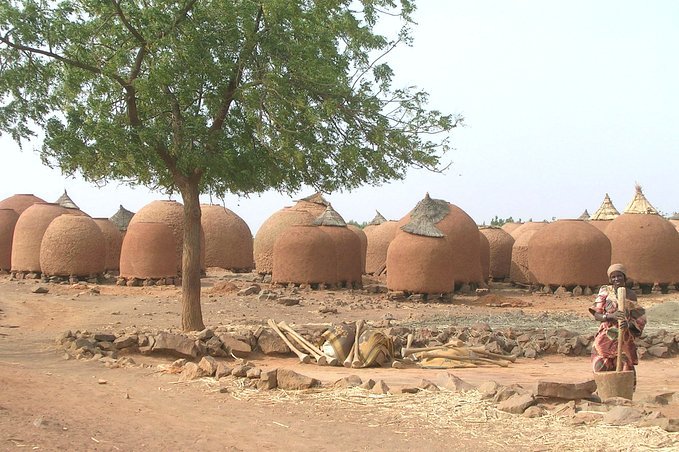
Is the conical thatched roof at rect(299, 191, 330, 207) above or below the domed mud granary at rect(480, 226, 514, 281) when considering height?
above

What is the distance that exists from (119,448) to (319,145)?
5606mm

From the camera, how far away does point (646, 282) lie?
2067cm

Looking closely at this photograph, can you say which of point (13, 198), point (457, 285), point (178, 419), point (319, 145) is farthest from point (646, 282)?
point (13, 198)

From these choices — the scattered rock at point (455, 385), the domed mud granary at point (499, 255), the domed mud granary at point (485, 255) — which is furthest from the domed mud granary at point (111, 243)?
the scattered rock at point (455, 385)

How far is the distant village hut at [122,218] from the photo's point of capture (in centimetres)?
2561

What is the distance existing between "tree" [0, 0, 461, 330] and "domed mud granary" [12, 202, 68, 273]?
1246cm

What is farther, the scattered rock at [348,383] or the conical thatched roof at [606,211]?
the conical thatched roof at [606,211]

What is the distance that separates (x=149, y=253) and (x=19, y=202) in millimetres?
7185

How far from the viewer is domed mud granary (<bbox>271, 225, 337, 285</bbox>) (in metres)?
19.2

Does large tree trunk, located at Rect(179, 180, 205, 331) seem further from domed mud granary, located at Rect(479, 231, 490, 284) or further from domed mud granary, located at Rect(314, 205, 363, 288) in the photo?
domed mud granary, located at Rect(479, 231, 490, 284)

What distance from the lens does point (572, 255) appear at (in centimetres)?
1986

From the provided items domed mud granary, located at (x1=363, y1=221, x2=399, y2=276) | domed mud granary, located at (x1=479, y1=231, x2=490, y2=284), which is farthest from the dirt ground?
domed mud granary, located at (x1=363, y1=221, x2=399, y2=276)

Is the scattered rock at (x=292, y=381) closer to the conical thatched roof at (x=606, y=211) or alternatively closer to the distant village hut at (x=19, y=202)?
the distant village hut at (x=19, y=202)

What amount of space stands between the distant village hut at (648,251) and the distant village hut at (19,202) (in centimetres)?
1844
